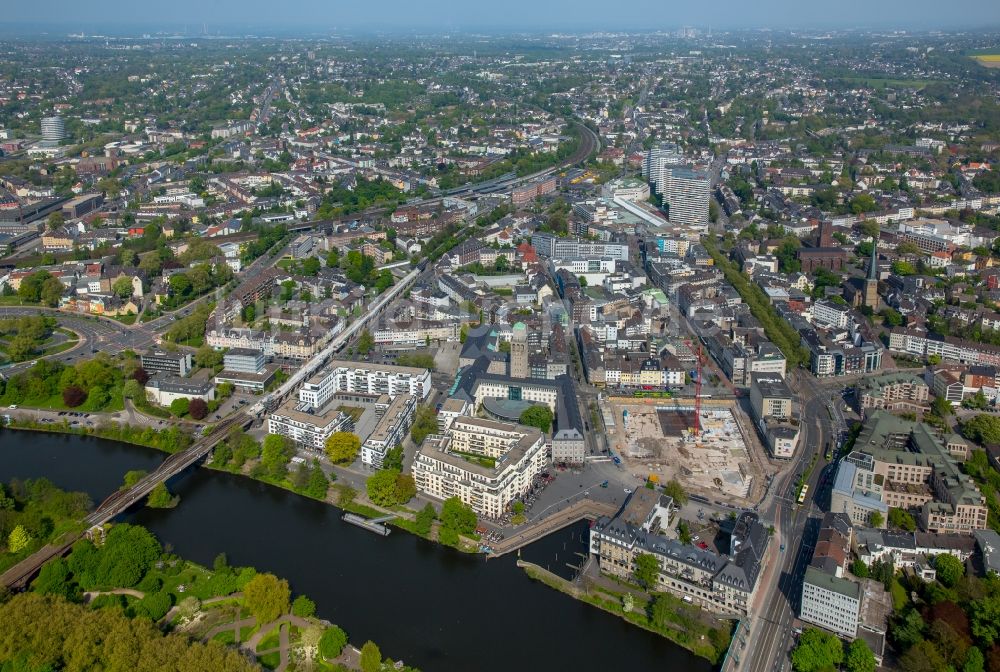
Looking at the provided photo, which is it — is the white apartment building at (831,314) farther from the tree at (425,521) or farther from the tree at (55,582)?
the tree at (55,582)

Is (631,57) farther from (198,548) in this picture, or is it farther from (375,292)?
(198,548)

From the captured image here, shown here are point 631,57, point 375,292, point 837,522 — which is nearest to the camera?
point 837,522

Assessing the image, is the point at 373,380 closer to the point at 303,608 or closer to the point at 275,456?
the point at 275,456

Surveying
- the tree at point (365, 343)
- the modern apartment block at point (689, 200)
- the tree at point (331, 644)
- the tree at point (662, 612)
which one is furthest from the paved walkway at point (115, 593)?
the modern apartment block at point (689, 200)

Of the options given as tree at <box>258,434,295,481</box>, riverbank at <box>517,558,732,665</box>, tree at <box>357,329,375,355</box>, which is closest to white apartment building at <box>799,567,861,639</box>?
riverbank at <box>517,558,732,665</box>

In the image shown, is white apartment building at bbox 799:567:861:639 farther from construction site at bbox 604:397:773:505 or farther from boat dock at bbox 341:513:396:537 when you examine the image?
boat dock at bbox 341:513:396:537

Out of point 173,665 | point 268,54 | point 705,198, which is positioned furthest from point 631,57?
point 173,665
